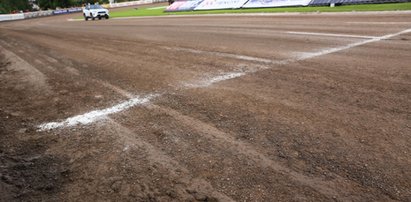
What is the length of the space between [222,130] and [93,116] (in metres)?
2.04

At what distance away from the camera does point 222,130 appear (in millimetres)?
3787

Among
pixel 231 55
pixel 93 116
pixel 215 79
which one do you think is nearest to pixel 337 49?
pixel 231 55

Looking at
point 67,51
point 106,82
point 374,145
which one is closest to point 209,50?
point 106,82

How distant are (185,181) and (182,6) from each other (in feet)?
98.5

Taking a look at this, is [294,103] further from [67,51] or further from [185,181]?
[67,51]

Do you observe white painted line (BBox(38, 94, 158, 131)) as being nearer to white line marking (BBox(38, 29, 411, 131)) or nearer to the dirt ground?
white line marking (BBox(38, 29, 411, 131))

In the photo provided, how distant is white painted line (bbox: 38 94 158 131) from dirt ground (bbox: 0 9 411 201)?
0.13m

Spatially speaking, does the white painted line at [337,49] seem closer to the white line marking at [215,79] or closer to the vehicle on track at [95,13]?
the white line marking at [215,79]

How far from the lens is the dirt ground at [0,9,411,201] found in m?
2.77

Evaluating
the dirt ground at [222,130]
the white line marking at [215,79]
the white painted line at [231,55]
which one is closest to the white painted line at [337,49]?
the dirt ground at [222,130]

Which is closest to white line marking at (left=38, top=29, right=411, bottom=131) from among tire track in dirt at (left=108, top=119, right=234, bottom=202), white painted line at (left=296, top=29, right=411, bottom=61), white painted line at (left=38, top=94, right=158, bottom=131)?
white painted line at (left=38, top=94, right=158, bottom=131)

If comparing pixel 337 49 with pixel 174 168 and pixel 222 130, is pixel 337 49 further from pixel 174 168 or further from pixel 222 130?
pixel 174 168

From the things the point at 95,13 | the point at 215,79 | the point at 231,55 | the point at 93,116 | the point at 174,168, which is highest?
the point at 95,13

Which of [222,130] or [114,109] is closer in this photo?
[222,130]
